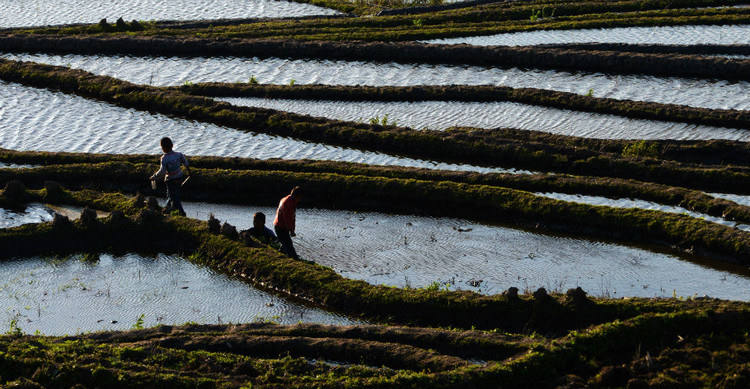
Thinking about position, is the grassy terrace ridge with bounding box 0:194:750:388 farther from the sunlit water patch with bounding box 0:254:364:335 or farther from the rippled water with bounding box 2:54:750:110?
the rippled water with bounding box 2:54:750:110

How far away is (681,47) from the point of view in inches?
1052

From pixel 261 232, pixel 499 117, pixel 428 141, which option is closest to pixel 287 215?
pixel 261 232

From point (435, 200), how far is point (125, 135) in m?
9.21

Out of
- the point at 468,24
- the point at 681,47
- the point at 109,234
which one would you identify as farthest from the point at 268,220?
the point at 468,24

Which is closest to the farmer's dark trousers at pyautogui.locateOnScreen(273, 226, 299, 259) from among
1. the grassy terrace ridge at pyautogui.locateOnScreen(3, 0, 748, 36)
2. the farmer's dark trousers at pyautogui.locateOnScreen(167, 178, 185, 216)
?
the farmer's dark trousers at pyautogui.locateOnScreen(167, 178, 185, 216)

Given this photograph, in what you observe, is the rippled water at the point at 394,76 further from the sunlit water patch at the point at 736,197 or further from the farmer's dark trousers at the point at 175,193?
the farmer's dark trousers at the point at 175,193

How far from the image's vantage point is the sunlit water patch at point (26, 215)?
54.9 feet

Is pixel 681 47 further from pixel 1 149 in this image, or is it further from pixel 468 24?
pixel 1 149

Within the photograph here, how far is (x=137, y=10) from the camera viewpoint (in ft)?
134

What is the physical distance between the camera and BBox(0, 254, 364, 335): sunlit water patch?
1280 centimetres

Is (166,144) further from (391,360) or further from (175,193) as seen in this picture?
(391,360)

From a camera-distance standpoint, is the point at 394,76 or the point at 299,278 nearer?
the point at 299,278

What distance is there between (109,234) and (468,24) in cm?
1981

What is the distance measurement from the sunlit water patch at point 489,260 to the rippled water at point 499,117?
18.9 feet
